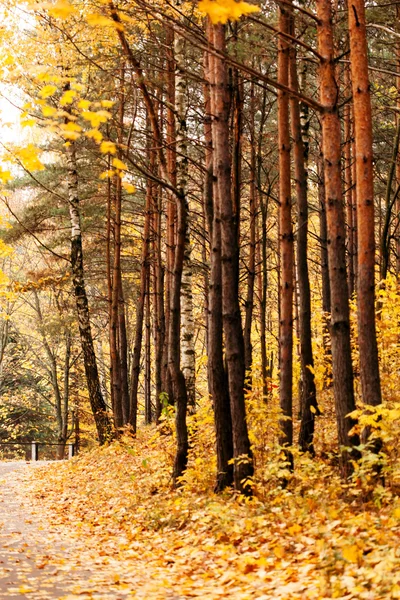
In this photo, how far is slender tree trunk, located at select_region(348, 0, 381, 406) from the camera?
8156 mm

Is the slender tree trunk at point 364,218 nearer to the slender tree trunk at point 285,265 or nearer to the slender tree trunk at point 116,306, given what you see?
the slender tree trunk at point 285,265

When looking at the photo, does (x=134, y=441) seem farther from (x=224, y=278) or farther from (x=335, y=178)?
(x=335, y=178)

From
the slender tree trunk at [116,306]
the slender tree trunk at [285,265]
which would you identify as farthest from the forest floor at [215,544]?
the slender tree trunk at [116,306]

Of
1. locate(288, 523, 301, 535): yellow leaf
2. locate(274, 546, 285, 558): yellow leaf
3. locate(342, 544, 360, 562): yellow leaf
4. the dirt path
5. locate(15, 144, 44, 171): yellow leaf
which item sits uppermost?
locate(15, 144, 44, 171): yellow leaf

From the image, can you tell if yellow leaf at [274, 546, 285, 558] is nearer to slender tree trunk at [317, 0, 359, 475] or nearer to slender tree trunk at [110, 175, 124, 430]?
slender tree trunk at [317, 0, 359, 475]

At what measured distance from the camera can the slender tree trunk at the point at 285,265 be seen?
10477mm

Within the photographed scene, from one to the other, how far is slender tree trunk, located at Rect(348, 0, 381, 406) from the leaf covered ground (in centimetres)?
136

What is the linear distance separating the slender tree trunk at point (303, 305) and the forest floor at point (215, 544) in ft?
5.57

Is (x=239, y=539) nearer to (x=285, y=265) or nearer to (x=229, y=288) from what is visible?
(x=229, y=288)

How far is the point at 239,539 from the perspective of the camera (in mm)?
7535

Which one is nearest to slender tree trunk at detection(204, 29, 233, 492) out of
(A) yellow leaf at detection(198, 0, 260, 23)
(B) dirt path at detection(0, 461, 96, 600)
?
(B) dirt path at detection(0, 461, 96, 600)

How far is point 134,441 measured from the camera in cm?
1762

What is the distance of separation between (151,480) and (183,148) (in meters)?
6.28

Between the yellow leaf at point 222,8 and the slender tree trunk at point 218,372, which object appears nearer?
the yellow leaf at point 222,8
